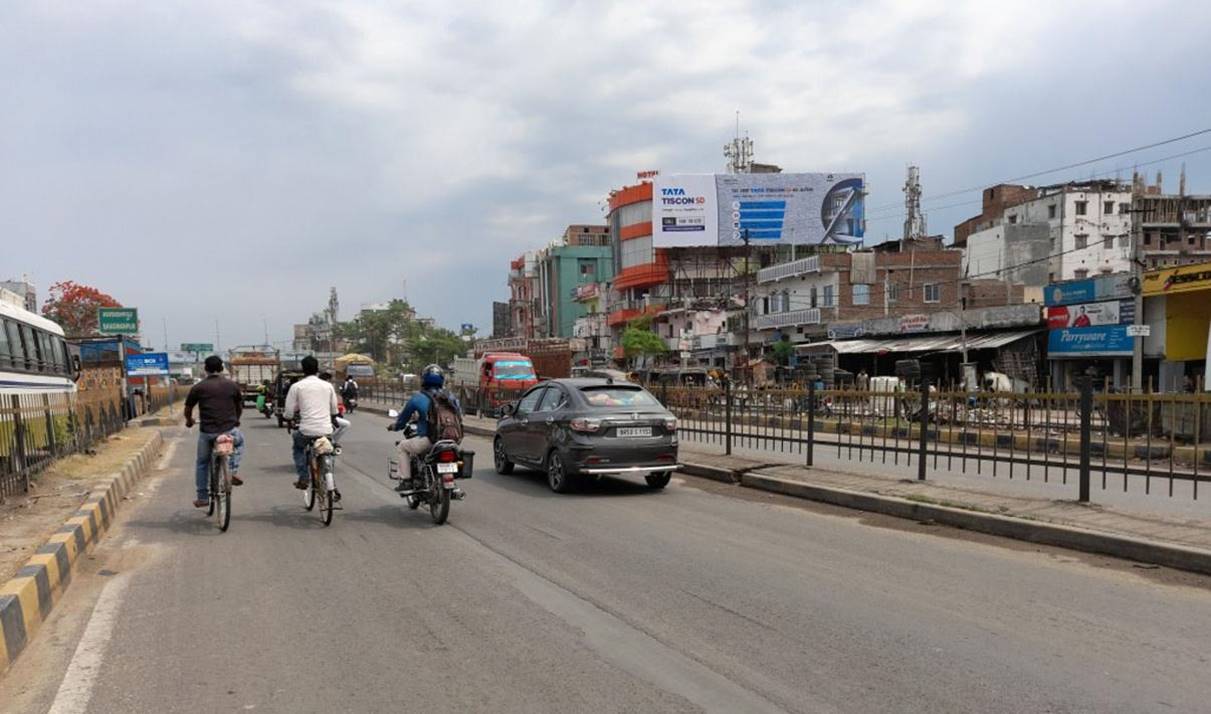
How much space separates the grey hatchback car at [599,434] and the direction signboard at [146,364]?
2828cm

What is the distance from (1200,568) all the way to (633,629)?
4.57 metres

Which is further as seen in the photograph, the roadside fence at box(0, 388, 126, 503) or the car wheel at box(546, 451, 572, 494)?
the car wheel at box(546, 451, 572, 494)

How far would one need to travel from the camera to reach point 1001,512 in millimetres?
8195

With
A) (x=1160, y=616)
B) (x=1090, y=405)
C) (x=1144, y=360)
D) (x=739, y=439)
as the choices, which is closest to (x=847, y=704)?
(x=1160, y=616)

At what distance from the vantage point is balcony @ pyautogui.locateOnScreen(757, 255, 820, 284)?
5284 centimetres

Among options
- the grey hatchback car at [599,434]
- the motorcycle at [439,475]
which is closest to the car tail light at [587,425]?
the grey hatchback car at [599,434]

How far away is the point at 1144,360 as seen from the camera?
93.5 feet

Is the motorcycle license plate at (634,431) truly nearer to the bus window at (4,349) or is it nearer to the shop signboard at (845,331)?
the bus window at (4,349)

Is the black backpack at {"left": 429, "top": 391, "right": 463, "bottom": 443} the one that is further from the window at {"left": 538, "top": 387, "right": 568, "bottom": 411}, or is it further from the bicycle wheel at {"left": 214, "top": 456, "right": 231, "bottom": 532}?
the window at {"left": 538, "top": 387, "right": 568, "bottom": 411}

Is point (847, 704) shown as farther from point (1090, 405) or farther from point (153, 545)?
point (153, 545)

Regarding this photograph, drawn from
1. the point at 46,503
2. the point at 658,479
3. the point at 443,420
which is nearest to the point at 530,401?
the point at 658,479

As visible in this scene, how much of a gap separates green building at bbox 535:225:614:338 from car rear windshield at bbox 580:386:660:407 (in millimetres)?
73395

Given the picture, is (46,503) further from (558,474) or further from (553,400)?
(553,400)

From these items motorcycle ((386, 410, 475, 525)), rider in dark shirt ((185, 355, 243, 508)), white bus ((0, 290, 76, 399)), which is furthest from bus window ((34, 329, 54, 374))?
motorcycle ((386, 410, 475, 525))
